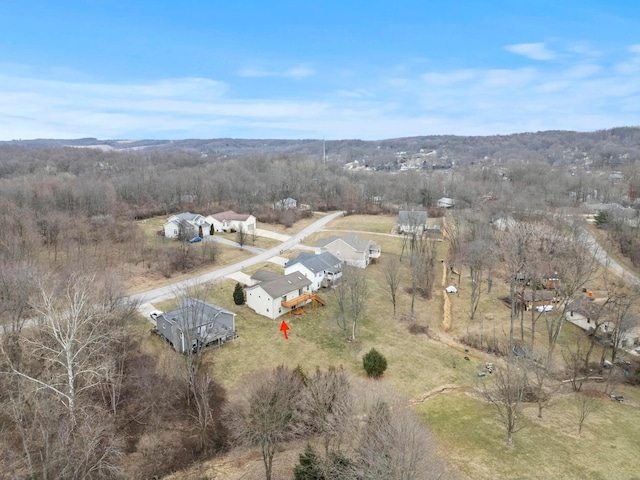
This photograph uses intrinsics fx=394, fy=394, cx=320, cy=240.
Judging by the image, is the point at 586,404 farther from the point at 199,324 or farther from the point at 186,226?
the point at 186,226

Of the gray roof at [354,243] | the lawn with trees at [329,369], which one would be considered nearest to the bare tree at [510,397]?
the lawn with trees at [329,369]

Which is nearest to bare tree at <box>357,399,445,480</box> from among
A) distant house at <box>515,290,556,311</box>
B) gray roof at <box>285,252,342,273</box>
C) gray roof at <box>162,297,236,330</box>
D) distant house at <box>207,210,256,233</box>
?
gray roof at <box>162,297,236,330</box>

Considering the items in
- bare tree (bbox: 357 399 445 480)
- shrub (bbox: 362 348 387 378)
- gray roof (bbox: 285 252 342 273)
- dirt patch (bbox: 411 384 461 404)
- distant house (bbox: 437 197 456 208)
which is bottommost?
dirt patch (bbox: 411 384 461 404)

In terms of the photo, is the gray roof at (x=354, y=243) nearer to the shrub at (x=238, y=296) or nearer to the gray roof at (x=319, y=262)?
the gray roof at (x=319, y=262)

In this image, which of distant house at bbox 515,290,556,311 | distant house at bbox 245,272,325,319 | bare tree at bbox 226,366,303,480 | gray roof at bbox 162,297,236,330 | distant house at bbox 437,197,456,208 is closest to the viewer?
bare tree at bbox 226,366,303,480

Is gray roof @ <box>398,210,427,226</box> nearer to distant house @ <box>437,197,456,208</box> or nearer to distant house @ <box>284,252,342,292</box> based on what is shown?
distant house @ <box>284,252,342,292</box>
